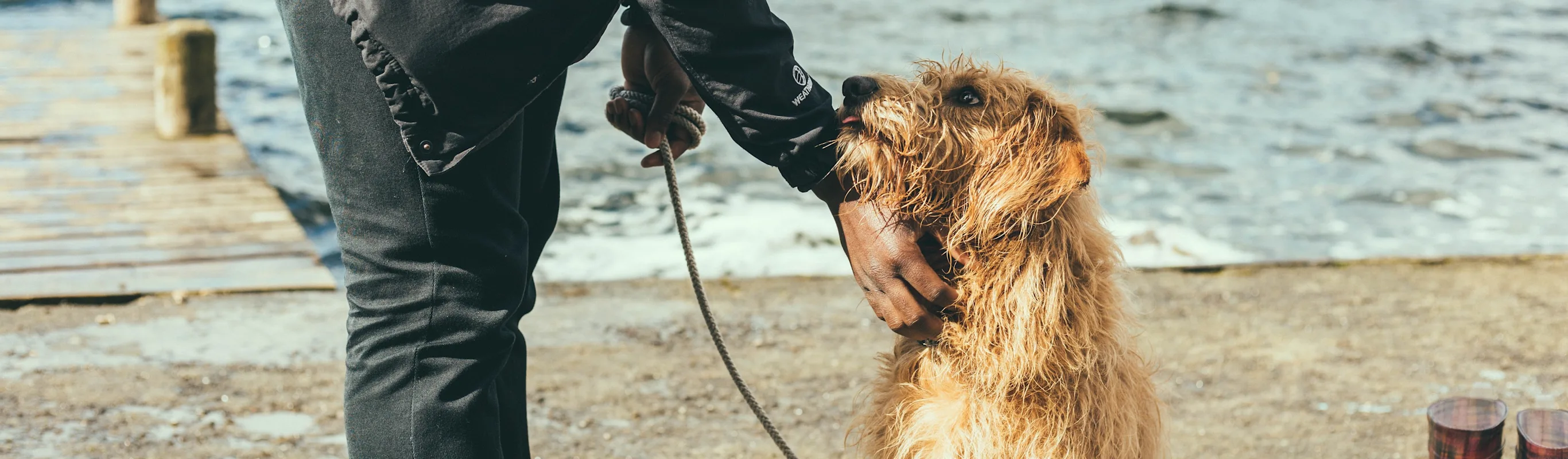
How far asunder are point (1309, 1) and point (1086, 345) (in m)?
14.5

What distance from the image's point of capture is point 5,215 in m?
5.43

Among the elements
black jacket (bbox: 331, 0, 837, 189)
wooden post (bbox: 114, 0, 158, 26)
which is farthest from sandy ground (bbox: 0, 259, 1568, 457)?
wooden post (bbox: 114, 0, 158, 26)

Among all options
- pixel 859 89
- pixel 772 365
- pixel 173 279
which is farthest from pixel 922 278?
pixel 173 279

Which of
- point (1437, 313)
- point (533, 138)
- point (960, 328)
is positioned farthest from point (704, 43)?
point (1437, 313)

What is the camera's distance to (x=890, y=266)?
1946 millimetres

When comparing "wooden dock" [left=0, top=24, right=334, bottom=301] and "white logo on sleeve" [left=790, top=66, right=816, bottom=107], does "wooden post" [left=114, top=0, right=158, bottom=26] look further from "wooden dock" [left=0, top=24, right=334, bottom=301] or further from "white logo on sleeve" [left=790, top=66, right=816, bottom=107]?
"white logo on sleeve" [left=790, top=66, right=816, bottom=107]

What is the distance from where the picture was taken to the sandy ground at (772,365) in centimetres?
334

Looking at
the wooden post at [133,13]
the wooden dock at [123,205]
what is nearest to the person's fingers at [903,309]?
the wooden dock at [123,205]

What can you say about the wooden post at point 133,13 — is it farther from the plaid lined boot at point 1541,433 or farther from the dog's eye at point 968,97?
the plaid lined boot at point 1541,433

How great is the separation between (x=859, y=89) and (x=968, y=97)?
0.20 metres

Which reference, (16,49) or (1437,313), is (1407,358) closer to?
(1437,313)

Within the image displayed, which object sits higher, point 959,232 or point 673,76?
point 673,76

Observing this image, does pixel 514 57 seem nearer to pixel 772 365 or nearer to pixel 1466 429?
pixel 1466 429

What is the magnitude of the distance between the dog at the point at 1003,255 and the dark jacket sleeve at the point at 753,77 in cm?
12
